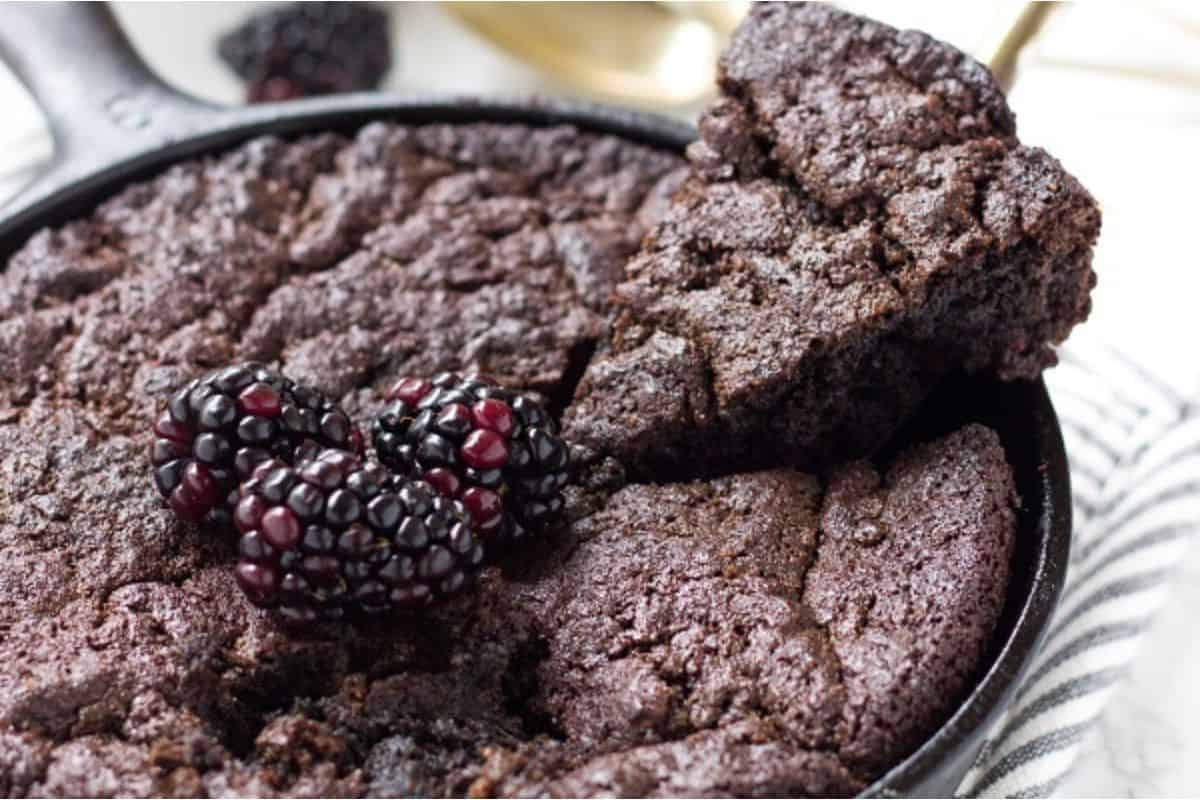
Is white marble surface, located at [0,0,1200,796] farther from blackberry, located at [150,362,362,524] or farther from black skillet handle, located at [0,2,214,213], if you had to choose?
blackberry, located at [150,362,362,524]

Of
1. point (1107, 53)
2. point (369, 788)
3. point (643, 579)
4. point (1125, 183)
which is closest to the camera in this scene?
point (369, 788)

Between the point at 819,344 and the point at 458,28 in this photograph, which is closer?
the point at 819,344

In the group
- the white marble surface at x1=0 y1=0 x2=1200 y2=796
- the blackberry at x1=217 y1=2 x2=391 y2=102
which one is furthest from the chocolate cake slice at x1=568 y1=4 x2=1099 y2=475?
the blackberry at x1=217 y1=2 x2=391 y2=102

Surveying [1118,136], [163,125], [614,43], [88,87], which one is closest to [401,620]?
[163,125]

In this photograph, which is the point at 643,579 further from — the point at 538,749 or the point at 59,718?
the point at 59,718

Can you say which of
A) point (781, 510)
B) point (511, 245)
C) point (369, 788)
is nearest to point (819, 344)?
point (781, 510)

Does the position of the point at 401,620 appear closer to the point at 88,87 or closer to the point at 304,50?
the point at 88,87
